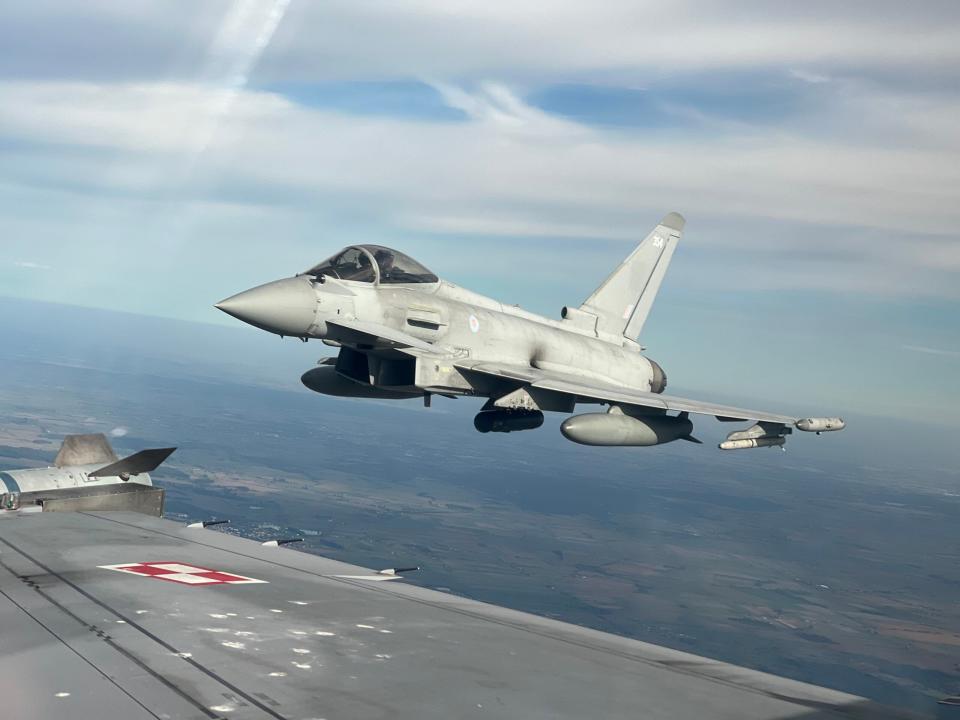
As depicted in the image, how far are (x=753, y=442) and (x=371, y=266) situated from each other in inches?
454

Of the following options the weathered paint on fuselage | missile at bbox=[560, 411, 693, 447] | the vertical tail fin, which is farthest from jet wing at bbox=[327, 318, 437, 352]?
the vertical tail fin

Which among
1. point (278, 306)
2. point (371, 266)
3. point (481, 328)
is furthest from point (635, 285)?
point (278, 306)

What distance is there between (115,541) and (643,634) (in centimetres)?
8328

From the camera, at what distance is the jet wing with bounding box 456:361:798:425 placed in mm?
21922

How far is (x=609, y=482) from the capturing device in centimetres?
19212

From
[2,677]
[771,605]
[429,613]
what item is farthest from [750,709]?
[771,605]

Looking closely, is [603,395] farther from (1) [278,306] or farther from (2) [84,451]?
(2) [84,451]

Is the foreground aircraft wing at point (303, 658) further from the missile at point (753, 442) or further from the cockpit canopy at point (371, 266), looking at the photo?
the missile at point (753, 442)

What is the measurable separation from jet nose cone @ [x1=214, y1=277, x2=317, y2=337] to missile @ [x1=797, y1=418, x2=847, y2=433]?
521 inches

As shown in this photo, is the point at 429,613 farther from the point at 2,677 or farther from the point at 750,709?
the point at 2,677

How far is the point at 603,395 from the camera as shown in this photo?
22484mm

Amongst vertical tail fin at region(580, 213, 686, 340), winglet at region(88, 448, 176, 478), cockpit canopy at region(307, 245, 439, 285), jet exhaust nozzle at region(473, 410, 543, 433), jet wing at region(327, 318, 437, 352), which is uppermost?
vertical tail fin at region(580, 213, 686, 340)

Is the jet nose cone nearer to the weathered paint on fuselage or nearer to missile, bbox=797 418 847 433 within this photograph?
the weathered paint on fuselage

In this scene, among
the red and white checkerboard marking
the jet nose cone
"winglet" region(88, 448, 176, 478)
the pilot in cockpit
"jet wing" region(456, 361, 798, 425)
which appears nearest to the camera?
the red and white checkerboard marking
